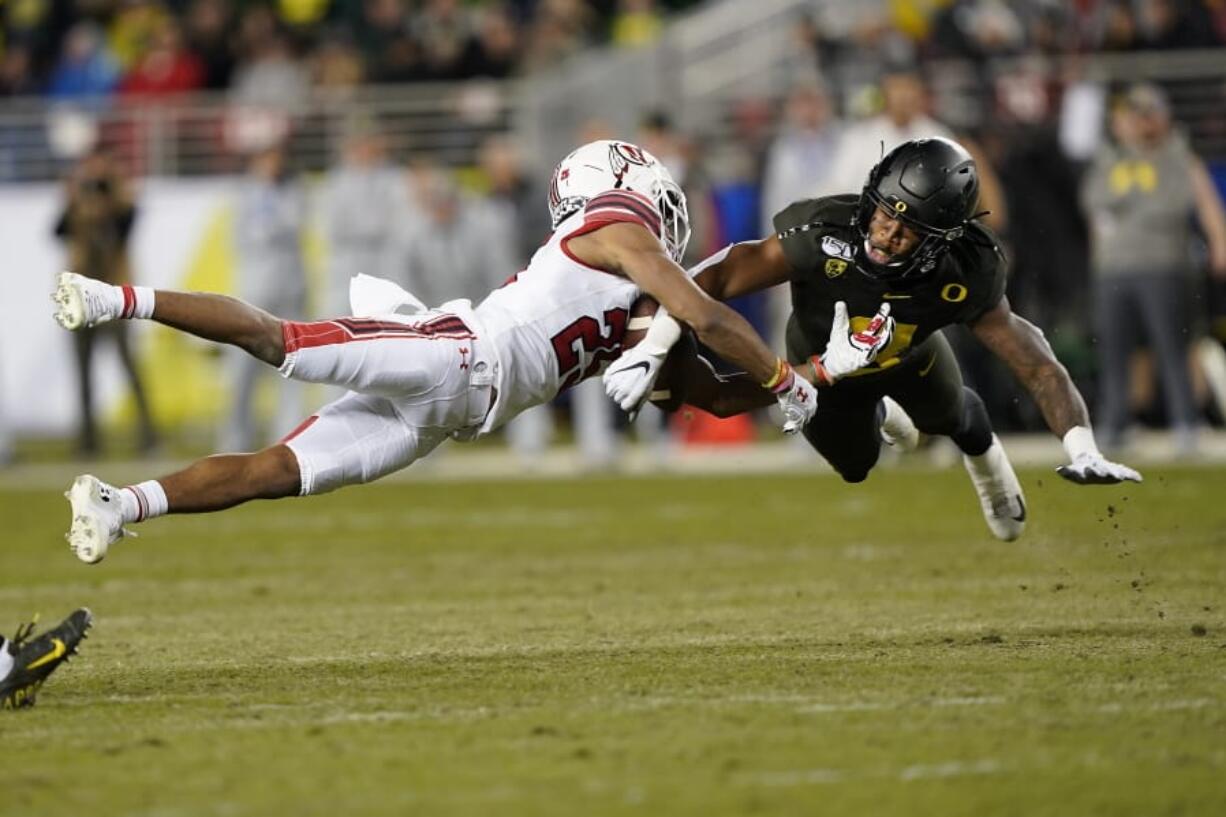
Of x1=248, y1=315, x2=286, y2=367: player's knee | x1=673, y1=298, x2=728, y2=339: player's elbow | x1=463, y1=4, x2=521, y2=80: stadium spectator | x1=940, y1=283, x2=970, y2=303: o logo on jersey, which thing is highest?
x1=463, y1=4, x2=521, y2=80: stadium spectator

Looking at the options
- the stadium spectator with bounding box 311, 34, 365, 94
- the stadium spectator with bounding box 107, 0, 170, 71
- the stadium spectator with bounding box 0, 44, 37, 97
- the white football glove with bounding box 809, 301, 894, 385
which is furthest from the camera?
the stadium spectator with bounding box 0, 44, 37, 97

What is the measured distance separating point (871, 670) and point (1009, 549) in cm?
311

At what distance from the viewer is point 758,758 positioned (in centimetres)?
412

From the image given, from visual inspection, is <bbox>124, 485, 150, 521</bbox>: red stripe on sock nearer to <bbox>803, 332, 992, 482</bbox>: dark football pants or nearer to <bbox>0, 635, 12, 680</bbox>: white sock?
<bbox>0, 635, 12, 680</bbox>: white sock

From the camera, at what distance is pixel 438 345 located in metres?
5.51

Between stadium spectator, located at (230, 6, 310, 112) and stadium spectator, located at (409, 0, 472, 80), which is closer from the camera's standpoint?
stadium spectator, located at (409, 0, 472, 80)

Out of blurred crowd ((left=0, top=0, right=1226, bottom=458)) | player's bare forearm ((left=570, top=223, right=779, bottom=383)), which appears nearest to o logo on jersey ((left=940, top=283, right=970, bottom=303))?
player's bare forearm ((left=570, top=223, right=779, bottom=383))

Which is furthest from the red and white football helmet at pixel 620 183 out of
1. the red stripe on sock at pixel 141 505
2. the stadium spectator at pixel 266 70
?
the stadium spectator at pixel 266 70

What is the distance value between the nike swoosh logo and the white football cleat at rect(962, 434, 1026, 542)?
10.7 feet

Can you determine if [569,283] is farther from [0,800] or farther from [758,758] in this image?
[0,800]

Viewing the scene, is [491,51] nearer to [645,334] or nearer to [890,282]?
[890,282]

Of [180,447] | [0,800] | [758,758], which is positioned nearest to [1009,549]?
[758,758]

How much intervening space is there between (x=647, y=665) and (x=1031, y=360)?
5.48 ft

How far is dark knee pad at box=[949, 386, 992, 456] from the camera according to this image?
6797 mm
